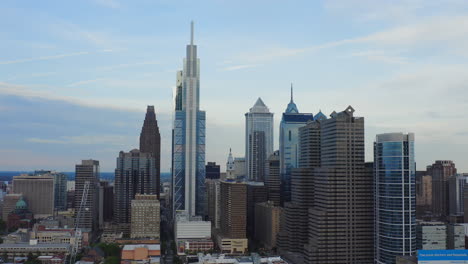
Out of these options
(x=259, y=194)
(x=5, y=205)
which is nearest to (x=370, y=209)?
(x=259, y=194)

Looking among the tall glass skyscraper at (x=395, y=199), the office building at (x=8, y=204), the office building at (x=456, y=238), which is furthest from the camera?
the office building at (x=8, y=204)

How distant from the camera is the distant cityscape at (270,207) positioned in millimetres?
76062

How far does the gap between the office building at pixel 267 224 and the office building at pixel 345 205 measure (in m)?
33.5

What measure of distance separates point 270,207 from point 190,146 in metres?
→ 52.8

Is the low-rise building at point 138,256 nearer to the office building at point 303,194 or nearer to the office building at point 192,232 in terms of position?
the office building at point 192,232

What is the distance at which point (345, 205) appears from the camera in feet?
261

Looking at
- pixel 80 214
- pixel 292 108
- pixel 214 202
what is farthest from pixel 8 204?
pixel 292 108

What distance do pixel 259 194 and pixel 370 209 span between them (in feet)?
229

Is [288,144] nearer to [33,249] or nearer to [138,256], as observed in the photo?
[138,256]

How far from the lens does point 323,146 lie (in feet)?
279

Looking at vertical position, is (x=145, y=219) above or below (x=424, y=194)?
below

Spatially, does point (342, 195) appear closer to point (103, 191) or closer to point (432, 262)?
point (432, 262)

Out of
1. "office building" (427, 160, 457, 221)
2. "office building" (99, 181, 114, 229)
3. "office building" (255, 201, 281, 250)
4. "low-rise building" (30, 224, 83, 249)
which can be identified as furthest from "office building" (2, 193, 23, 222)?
"office building" (427, 160, 457, 221)

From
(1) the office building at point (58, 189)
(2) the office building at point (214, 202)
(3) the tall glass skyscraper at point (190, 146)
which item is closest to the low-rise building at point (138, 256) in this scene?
(2) the office building at point (214, 202)
